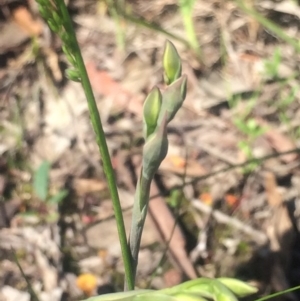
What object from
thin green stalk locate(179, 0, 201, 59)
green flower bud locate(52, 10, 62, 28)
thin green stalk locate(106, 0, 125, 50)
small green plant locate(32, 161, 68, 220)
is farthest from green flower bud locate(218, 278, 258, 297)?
A: thin green stalk locate(106, 0, 125, 50)

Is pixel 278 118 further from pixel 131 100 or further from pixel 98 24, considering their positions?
pixel 98 24

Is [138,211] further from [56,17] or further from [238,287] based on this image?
[56,17]

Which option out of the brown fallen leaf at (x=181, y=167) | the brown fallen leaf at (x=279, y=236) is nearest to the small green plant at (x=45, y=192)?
the brown fallen leaf at (x=181, y=167)

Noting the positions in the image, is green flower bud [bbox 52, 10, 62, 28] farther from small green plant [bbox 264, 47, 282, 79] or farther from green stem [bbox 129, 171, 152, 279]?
small green plant [bbox 264, 47, 282, 79]

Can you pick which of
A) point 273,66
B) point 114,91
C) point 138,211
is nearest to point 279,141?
point 273,66

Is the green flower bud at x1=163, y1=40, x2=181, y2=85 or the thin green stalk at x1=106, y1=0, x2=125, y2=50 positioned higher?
the green flower bud at x1=163, y1=40, x2=181, y2=85

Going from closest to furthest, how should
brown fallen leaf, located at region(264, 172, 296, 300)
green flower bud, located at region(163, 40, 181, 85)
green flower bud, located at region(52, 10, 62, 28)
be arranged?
1. green flower bud, located at region(52, 10, 62, 28)
2. green flower bud, located at region(163, 40, 181, 85)
3. brown fallen leaf, located at region(264, 172, 296, 300)
